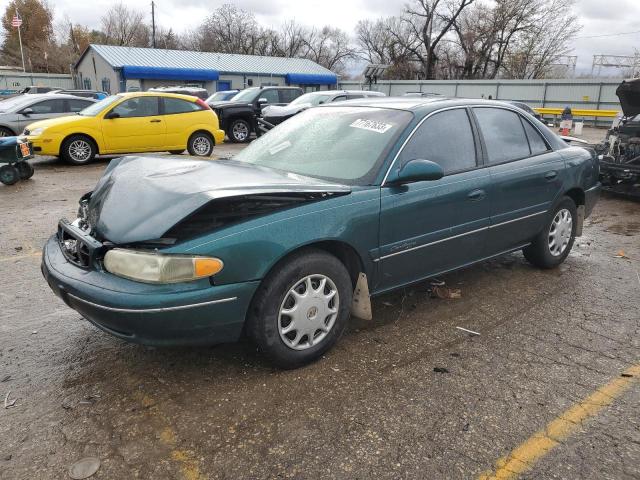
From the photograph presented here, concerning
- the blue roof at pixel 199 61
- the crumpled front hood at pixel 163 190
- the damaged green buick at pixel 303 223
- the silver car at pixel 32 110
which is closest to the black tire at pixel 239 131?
the silver car at pixel 32 110

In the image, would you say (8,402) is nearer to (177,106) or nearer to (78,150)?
(78,150)

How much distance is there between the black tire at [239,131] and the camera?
16.7 meters

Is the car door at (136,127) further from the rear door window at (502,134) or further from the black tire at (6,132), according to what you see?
the rear door window at (502,134)

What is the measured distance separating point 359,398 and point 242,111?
15.1 metres

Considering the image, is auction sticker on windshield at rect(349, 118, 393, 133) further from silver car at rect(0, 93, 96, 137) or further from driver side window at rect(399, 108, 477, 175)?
silver car at rect(0, 93, 96, 137)

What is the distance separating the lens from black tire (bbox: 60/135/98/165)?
35.9ft

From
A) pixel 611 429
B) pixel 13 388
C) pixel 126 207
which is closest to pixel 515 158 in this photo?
pixel 611 429

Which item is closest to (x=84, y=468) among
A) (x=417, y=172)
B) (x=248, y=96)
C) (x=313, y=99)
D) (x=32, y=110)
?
(x=417, y=172)

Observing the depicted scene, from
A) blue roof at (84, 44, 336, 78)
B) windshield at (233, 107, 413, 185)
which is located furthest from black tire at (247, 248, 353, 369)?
blue roof at (84, 44, 336, 78)

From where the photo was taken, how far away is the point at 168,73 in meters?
35.7

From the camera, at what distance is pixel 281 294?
9.20 feet

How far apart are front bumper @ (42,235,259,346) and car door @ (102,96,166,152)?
9.38m

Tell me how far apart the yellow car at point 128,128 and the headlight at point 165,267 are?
9.67 metres

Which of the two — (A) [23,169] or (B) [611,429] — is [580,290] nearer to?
(B) [611,429]
